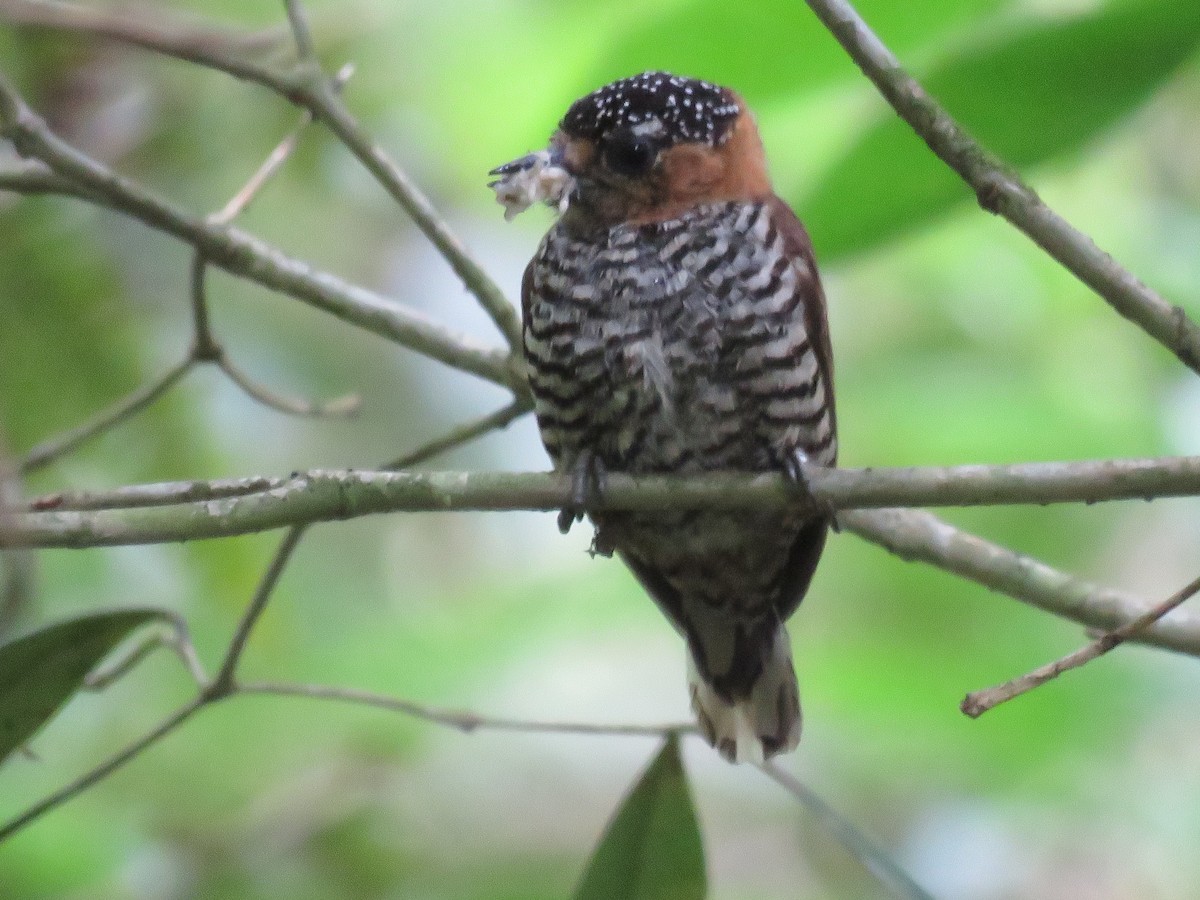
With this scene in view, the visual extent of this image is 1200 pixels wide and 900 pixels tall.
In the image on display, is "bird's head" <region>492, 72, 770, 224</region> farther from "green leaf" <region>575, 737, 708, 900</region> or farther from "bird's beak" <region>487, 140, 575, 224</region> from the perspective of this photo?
"green leaf" <region>575, 737, 708, 900</region>

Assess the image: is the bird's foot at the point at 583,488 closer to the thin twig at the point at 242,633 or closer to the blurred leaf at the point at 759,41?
the thin twig at the point at 242,633

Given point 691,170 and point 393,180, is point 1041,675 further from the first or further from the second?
point 393,180

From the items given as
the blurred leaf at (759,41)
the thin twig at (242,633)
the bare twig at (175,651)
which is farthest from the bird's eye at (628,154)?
the bare twig at (175,651)

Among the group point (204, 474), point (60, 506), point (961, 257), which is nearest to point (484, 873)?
point (204, 474)

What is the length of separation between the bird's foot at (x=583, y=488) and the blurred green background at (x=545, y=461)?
58 centimetres

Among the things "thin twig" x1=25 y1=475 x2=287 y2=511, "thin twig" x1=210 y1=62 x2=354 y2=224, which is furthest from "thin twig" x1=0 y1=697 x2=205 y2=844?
"thin twig" x1=210 y1=62 x2=354 y2=224

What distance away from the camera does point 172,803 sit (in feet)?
8.88

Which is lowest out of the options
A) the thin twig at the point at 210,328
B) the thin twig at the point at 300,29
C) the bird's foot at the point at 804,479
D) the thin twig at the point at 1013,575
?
the thin twig at the point at 1013,575

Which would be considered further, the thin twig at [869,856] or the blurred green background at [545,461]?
the blurred green background at [545,461]

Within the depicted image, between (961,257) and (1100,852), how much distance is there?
180cm

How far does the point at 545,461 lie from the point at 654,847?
216 centimetres

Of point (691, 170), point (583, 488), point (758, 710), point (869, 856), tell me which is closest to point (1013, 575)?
point (869, 856)

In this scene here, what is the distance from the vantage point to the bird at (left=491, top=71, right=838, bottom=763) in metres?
2.17

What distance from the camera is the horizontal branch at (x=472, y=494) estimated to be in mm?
1514
